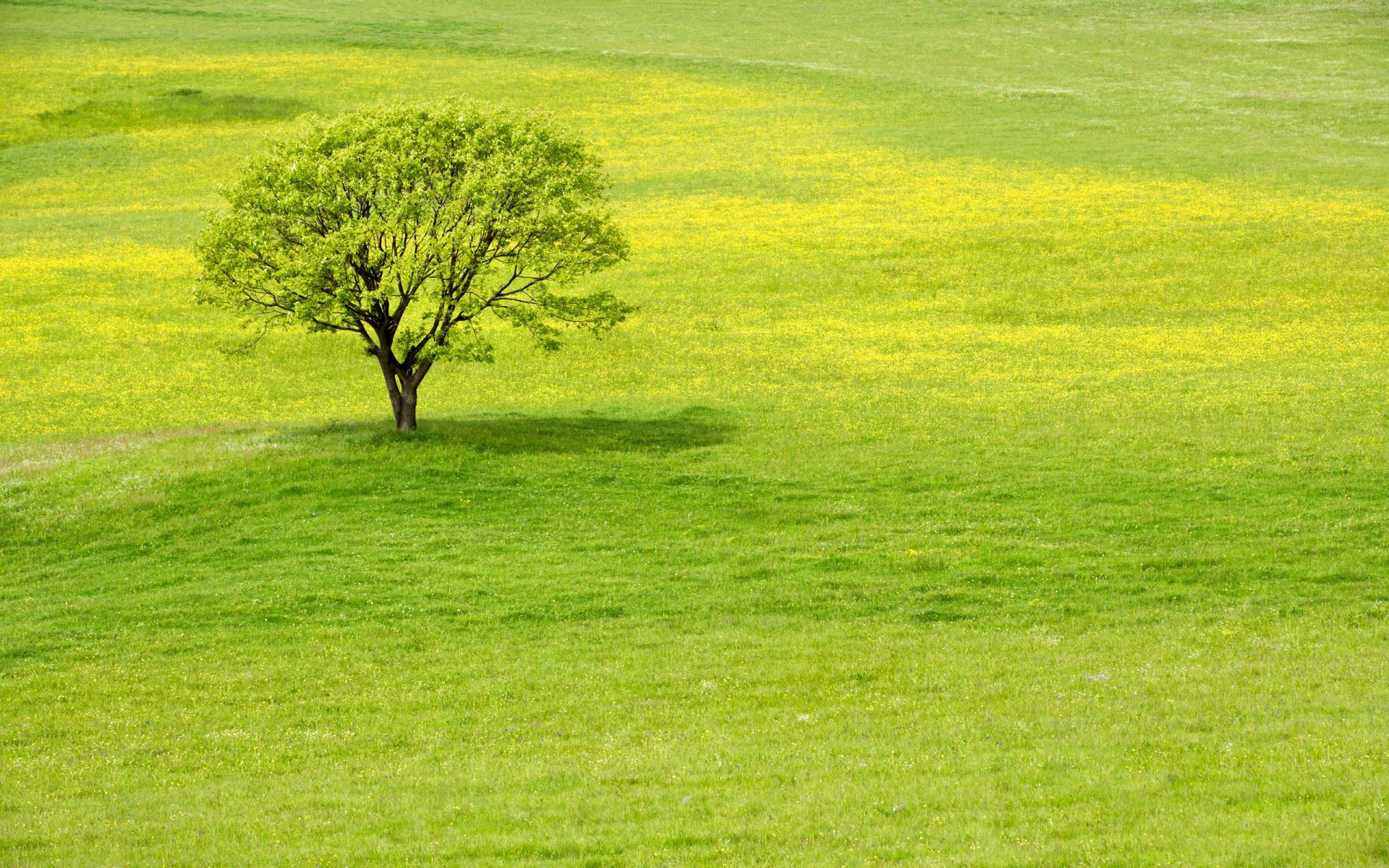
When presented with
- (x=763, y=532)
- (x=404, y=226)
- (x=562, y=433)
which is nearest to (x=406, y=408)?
(x=562, y=433)

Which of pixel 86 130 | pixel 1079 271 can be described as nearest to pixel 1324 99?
pixel 1079 271

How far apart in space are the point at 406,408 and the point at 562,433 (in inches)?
214

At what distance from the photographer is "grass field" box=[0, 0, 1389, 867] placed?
643 inches

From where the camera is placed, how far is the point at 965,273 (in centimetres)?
6575

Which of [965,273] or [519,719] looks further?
[965,273]

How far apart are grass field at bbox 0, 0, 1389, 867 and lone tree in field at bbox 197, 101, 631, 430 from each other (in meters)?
4.34

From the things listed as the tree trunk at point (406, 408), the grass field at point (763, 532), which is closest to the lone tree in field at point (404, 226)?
the tree trunk at point (406, 408)

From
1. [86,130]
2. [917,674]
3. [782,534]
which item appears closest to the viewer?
[917,674]

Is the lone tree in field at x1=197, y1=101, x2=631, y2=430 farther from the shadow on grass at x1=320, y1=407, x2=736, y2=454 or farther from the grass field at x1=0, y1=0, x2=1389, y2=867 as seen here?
the grass field at x1=0, y1=0, x2=1389, y2=867

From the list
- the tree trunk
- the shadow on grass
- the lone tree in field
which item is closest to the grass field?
the shadow on grass

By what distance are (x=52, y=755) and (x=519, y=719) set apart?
7637mm

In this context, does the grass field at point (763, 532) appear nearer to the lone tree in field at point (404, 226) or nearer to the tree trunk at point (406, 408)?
the tree trunk at point (406, 408)

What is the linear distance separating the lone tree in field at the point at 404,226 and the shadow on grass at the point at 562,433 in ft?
5.00

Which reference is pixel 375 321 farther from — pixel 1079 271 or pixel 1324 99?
pixel 1324 99
